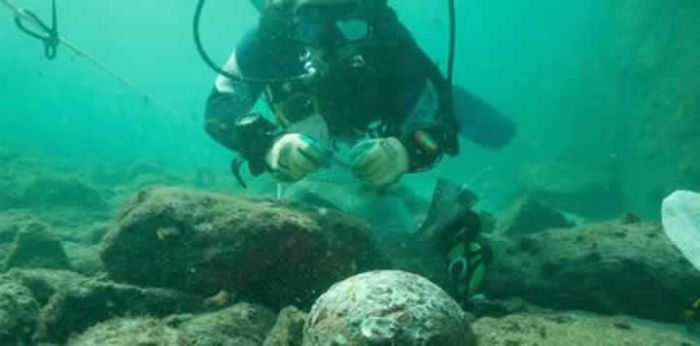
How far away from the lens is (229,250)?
378cm

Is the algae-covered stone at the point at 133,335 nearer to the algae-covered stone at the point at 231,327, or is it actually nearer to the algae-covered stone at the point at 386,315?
the algae-covered stone at the point at 231,327

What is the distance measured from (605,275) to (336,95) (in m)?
2.69

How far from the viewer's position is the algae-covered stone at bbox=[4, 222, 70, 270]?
6.36 m

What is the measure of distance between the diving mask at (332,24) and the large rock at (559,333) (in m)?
2.67

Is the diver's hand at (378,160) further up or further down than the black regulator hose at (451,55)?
further down

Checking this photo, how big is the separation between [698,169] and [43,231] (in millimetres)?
17346

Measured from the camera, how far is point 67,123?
4828cm

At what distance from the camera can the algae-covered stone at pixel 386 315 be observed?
254 centimetres

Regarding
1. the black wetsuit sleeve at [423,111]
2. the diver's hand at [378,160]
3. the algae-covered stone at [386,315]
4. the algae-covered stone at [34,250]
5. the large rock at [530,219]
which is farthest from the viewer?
the large rock at [530,219]

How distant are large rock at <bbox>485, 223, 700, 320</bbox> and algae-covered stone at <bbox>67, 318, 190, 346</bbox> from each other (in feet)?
9.34

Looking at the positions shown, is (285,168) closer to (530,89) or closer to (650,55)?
(650,55)

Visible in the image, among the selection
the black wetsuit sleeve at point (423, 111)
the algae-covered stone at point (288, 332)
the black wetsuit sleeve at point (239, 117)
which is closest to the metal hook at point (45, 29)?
the black wetsuit sleeve at point (239, 117)

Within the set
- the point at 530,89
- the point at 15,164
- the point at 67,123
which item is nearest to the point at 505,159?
the point at 530,89

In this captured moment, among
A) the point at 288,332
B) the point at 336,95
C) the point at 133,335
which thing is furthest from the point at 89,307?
the point at 336,95
